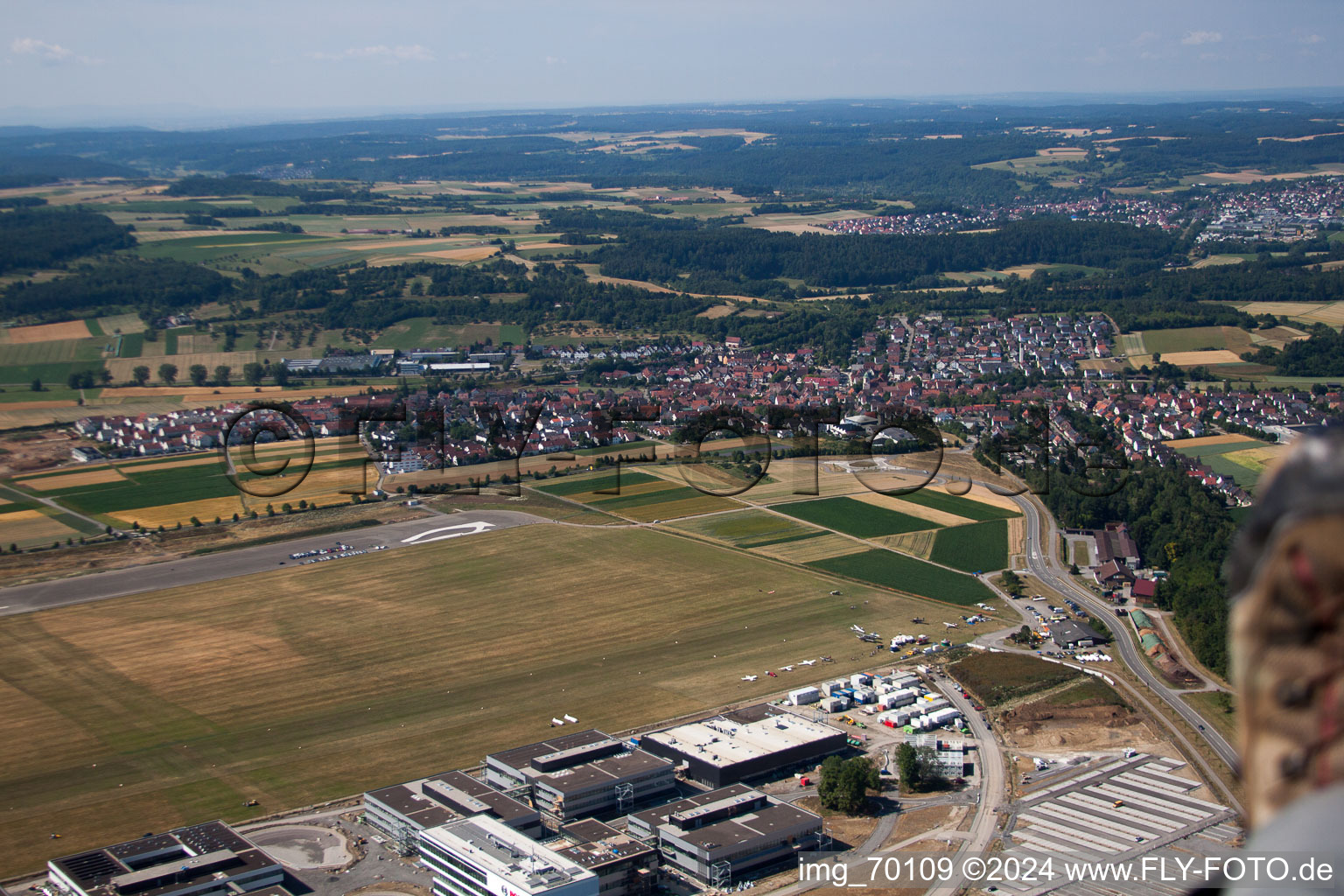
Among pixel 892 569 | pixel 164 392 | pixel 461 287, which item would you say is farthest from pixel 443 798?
pixel 461 287

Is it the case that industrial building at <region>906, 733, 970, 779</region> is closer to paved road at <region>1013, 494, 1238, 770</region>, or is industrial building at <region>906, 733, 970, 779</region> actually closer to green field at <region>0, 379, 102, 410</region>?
paved road at <region>1013, 494, 1238, 770</region>

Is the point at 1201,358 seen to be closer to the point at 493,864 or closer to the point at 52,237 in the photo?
the point at 493,864

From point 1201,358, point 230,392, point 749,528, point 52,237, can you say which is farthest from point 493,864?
point 52,237

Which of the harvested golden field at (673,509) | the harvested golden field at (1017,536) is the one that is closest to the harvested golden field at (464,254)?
the harvested golden field at (673,509)

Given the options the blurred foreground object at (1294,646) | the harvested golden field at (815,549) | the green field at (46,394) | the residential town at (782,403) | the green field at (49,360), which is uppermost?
the blurred foreground object at (1294,646)

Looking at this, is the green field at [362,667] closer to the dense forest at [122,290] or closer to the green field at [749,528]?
the green field at [749,528]

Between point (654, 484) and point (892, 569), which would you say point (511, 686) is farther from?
point (654, 484)
